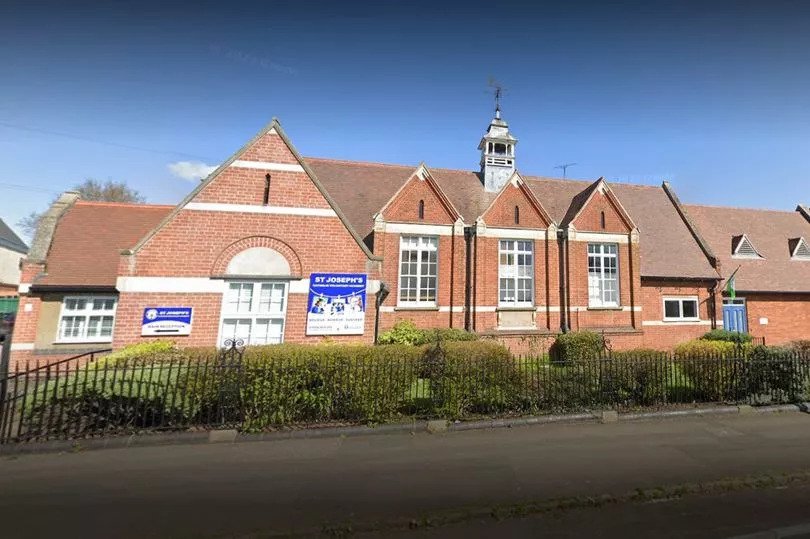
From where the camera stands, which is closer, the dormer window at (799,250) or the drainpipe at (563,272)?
the drainpipe at (563,272)

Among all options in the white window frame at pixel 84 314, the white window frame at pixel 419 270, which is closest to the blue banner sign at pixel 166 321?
the white window frame at pixel 84 314

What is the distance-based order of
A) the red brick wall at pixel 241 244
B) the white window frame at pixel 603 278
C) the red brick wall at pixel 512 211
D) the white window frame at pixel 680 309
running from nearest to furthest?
the red brick wall at pixel 241 244 < the red brick wall at pixel 512 211 < the white window frame at pixel 603 278 < the white window frame at pixel 680 309

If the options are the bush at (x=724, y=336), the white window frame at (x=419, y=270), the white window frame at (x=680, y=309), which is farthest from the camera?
the white window frame at (x=680, y=309)

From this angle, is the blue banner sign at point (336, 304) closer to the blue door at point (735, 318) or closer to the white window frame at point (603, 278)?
the white window frame at point (603, 278)

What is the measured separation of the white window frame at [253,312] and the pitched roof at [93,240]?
536 centimetres

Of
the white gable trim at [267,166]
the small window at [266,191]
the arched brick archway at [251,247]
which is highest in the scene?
the white gable trim at [267,166]

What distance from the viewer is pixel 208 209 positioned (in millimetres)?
11422

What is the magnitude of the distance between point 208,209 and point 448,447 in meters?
10.0

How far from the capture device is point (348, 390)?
7023 mm

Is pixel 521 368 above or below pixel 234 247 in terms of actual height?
below

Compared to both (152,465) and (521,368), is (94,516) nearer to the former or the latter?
(152,465)

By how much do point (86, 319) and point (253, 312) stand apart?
700 cm

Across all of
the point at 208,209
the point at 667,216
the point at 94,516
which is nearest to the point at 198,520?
the point at 94,516

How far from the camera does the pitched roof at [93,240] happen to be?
13125 millimetres
